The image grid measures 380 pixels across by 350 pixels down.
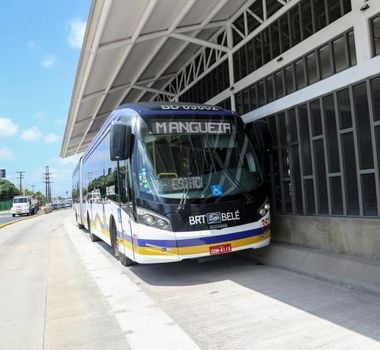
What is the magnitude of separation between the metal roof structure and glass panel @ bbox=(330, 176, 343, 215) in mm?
4129

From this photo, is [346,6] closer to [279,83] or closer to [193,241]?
[279,83]

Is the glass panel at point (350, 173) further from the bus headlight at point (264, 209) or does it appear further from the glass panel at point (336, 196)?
the bus headlight at point (264, 209)

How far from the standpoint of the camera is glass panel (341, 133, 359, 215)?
7.55m

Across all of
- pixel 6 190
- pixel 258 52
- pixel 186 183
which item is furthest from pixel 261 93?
pixel 6 190

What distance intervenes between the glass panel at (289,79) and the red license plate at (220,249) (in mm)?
3747

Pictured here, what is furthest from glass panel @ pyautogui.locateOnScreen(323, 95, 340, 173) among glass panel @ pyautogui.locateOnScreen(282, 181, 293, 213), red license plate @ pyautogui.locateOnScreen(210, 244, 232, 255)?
red license plate @ pyautogui.locateOnScreen(210, 244, 232, 255)

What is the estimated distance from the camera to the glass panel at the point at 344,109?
759 centimetres

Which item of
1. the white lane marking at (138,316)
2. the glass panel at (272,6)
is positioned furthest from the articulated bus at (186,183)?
the glass panel at (272,6)

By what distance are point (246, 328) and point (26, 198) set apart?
50.3 meters

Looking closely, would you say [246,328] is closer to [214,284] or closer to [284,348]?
[284,348]

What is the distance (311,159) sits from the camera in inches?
339

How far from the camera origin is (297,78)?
9102mm

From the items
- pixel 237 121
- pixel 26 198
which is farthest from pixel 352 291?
pixel 26 198

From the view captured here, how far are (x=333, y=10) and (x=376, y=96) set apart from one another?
1.98m
